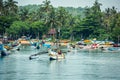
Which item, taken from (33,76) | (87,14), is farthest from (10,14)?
(33,76)

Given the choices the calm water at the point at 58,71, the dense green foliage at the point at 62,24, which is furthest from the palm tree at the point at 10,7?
the calm water at the point at 58,71

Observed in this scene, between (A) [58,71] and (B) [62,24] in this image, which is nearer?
(A) [58,71]

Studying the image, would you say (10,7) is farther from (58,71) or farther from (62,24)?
(58,71)

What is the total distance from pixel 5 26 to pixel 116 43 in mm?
39599

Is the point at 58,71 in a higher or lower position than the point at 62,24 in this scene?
lower

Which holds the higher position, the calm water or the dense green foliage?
the dense green foliage

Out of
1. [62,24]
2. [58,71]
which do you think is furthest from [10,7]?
[58,71]

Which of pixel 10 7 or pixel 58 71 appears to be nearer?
pixel 58 71

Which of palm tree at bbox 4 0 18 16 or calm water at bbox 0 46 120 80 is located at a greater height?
palm tree at bbox 4 0 18 16

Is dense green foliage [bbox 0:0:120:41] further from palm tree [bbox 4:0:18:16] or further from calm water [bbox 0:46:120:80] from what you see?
calm water [bbox 0:46:120:80]

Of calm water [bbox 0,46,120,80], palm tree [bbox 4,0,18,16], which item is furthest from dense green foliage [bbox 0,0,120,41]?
calm water [bbox 0,46,120,80]

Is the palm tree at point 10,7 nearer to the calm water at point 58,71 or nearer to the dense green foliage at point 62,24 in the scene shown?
the dense green foliage at point 62,24

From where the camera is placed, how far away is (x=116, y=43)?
176 m

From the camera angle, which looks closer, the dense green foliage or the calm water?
the calm water
